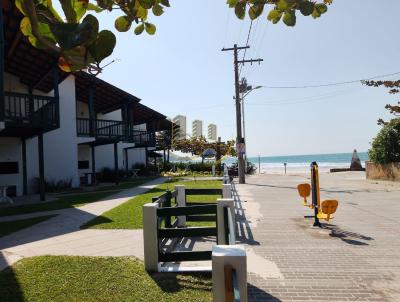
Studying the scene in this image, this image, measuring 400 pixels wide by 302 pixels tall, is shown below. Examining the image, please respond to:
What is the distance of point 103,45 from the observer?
4.37ft

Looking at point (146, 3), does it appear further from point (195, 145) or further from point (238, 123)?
point (195, 145)

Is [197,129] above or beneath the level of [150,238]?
above

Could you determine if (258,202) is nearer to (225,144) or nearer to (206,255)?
(206,255)

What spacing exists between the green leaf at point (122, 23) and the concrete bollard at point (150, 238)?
4103 mm

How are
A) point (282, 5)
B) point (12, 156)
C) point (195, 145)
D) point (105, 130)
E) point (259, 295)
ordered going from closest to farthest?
1. point (282, 5)
2. point (259, 295)
3. point (12, 156)
4. point (105, 130)
5. point (195, 145)

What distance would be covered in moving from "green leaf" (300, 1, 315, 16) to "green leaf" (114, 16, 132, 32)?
93 centimetres

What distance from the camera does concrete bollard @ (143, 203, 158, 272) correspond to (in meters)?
5.64

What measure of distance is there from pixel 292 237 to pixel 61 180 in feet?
55.4

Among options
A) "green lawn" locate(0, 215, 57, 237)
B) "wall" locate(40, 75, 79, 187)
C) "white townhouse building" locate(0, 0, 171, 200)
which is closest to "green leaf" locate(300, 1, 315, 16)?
"green lawn" locate(0, 215, 57, 237)

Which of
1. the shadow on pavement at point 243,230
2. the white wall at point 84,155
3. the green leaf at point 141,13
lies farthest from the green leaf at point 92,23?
the white wall at point 84,155

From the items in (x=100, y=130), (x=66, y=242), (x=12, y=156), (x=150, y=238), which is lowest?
(x=66, y=242)

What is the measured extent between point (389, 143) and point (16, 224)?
70.9ft

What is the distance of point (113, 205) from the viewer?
43.9 feet

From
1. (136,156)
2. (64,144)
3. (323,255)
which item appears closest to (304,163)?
(136,156)
